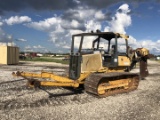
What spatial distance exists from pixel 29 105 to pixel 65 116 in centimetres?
181

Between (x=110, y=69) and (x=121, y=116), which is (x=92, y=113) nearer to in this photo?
(x=121, y=116)

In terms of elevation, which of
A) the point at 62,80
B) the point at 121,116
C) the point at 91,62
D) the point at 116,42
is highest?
the point at 116,42

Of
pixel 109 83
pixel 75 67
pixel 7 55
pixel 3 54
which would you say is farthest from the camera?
pixel 3 54

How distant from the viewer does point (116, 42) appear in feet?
38.5

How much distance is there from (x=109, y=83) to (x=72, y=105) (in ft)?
9.15

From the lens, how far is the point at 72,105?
913 centimetres

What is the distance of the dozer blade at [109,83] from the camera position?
1054 cm

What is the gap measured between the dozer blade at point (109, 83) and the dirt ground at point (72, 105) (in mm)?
339

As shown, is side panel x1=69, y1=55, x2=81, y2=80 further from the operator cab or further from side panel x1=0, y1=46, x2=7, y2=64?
side panel x1=0, y1=46, x2=7, y2=64

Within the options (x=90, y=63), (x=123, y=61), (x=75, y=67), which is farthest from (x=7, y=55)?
(x=123, y=61)

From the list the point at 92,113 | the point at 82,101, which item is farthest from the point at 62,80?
the point at 92,113

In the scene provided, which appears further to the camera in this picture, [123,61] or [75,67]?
[123,61]

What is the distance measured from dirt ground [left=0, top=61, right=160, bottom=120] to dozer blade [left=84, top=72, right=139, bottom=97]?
0.34 meters

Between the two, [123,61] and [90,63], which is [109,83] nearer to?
[90,63]
